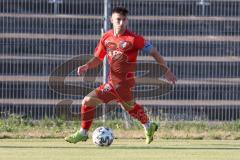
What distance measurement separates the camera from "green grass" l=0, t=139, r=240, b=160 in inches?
460

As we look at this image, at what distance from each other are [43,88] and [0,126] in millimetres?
6825

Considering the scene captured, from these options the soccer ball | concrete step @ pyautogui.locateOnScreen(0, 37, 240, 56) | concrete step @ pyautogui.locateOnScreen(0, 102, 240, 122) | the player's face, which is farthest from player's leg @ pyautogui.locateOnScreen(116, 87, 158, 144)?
concrete step @ pyautogui.locateOnScreen(0, 37, 240, 56)

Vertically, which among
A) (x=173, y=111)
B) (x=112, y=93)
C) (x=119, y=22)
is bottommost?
(x=173, y=111)

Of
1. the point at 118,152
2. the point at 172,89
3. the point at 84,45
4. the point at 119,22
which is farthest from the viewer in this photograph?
the point at 84,45

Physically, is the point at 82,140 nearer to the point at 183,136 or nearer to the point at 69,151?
the point at 69,151

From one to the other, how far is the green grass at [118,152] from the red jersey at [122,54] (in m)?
1.04

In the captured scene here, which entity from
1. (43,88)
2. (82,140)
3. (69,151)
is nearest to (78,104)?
(43,88)

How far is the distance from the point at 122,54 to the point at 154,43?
13.9m

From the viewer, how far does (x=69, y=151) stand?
42.1 feet

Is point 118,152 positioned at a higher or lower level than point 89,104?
lower

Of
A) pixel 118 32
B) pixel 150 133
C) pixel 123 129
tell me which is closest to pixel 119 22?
pixel 118 32

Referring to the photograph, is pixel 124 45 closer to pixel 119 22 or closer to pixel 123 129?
pixel 119 22

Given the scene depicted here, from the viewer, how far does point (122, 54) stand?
1467cm

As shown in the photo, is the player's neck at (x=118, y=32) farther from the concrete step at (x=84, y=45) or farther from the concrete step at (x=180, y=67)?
the concrete step at (x=84, y=45)
